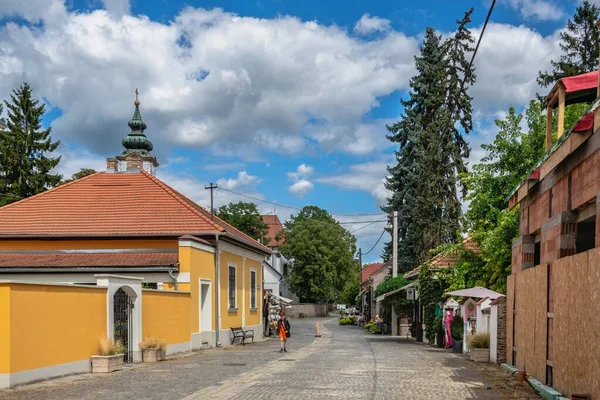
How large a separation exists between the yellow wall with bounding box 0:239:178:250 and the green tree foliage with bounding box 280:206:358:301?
51847 millimetres

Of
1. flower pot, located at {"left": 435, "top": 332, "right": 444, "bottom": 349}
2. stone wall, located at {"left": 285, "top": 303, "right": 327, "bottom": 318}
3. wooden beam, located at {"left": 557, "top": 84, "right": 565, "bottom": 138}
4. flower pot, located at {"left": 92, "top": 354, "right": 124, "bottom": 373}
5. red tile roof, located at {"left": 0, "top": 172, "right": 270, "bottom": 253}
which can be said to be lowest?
stone wall, located at {"left": 285, "top": 303, "right": 327, "bottom": 318}

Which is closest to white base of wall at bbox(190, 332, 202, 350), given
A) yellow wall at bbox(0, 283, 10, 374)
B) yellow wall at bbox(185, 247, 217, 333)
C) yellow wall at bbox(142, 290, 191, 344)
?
yellow wall at bbox(185, 247, 217, 333)

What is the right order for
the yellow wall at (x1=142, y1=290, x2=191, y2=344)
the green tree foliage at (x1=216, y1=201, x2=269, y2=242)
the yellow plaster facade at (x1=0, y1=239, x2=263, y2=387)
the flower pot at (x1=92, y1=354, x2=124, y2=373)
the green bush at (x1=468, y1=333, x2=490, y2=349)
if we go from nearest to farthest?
the yellow plaster facade at (x1=0, y1=239, x2=263, y2=387) → the flower pot at (x1=92, y1=354, x2=124, y2=373) → the yellow wall at (x1=142, y1=290, x2=191, y2=344) → the green bush at (x1=468, y1=333, x2=490, y2=349) → the green tree foliage at (x1=216, y1=201, x2=269, y2=242)

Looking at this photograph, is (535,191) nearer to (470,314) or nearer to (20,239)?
(470,314)

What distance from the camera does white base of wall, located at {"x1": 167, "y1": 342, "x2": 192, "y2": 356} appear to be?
69.9ft

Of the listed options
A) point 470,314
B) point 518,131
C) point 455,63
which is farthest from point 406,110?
point 470,314

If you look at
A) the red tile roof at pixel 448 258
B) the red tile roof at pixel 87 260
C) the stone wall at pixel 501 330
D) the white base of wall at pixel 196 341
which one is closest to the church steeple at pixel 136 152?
the red tile roof at pixel 87 260

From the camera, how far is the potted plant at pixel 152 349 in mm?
18750

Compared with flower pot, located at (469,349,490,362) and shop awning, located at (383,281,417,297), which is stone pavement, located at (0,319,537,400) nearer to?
flower pot, located at (469,349,490,362)

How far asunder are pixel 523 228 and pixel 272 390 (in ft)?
25.0

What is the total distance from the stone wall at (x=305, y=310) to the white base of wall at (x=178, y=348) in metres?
51.3

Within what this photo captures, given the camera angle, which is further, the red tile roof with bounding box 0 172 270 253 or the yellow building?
the red tile roof with bounding box 0 172 270 253

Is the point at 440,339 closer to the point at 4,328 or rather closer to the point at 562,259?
the point at 562,259

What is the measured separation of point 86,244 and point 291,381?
14299mm
